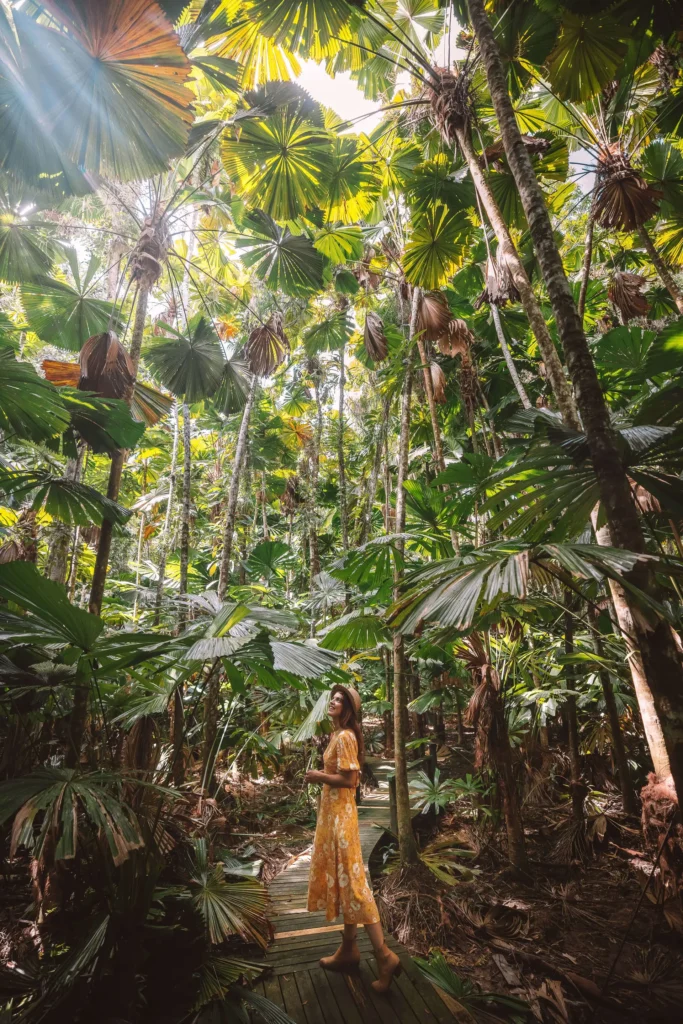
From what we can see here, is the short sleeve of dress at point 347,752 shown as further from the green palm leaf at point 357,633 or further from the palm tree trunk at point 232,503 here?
the palm tree trunk at point 232,503

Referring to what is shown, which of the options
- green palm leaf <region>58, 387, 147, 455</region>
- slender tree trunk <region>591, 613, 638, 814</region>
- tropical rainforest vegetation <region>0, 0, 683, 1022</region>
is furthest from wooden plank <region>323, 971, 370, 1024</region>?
green palm leaf <region>58, 387, 147, 455</region>

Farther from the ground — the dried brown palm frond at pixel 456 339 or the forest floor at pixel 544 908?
the dried brown palm frond at pixel 456 339

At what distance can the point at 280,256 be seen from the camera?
18.4ft

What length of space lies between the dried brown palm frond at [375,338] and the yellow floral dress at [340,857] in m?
5.34

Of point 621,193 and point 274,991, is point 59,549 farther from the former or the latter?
point 621,193

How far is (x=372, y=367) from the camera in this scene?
23.9ft

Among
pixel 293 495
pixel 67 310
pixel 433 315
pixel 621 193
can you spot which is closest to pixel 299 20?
pixel 433 315

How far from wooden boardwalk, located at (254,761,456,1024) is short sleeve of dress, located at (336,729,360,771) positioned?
3.48 feet

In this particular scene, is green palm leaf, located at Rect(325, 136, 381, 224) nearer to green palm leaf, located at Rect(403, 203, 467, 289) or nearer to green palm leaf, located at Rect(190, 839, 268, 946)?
green palm leaf, located at Rect(403, 203, 467, 289)

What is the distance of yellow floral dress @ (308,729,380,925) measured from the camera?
2359 mm

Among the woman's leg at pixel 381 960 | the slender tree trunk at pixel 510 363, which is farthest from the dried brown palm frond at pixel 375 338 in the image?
the woman's leg at pixel 381 960

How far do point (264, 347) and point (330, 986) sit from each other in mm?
6174

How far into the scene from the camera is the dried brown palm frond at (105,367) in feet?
10.9

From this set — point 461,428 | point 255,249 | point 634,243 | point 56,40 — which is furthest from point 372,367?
point 56,40
